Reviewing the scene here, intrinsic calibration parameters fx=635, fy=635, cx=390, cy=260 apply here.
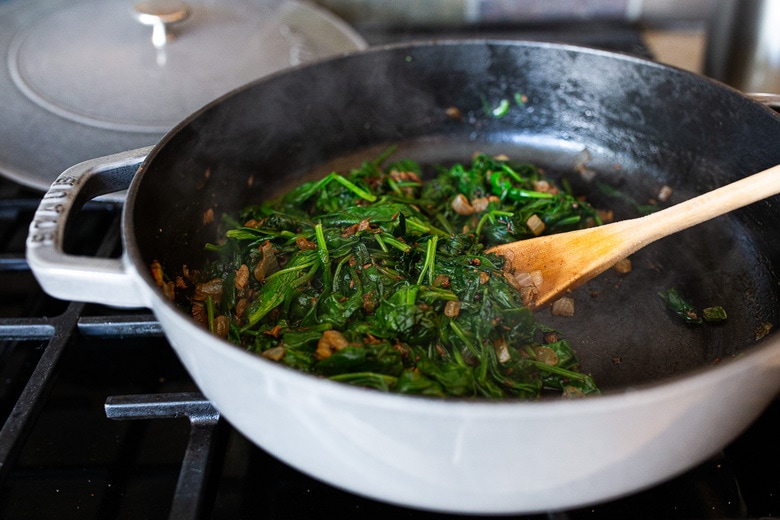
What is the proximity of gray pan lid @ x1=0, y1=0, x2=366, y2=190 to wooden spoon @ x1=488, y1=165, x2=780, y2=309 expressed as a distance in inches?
54.9

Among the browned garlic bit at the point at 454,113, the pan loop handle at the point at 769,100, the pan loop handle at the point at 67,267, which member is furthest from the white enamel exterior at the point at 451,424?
the browned garlic bit at the point at 454,113

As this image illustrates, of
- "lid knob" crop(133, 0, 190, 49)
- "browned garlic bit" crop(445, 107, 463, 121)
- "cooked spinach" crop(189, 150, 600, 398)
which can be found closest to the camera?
"cooked spinach" crop(189, 150, 600, 398)

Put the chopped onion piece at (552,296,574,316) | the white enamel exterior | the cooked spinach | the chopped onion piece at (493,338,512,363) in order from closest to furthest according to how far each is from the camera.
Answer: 1. the white enamel exterior
2. the cooked spinach
3. the chopped onion piece at (493,338,512,363)
4. the chopped onion piece at (552,296,574,316)

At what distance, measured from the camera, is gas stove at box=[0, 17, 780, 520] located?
1533mm

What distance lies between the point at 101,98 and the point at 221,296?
3.67 ft

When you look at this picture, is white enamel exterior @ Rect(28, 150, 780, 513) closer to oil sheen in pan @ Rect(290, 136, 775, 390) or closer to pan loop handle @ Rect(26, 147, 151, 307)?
pan loop handle @ Rect(26, 147, 151, 307)

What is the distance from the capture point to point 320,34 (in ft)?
9.71

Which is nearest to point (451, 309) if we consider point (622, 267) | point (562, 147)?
point (622, 267)

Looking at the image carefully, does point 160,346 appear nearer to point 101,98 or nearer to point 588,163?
point 101,98

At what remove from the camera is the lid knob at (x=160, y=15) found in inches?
99.0

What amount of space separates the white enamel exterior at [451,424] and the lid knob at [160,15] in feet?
4.63

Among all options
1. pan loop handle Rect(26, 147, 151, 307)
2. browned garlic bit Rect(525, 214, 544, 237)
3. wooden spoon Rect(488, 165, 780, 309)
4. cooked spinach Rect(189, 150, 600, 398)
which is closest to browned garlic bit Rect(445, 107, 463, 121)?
cooked spinach Rect(189, 150, 600, 398)

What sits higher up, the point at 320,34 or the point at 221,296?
the point at 320,34

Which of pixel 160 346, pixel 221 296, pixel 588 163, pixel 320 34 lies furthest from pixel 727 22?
pixel 160 346
